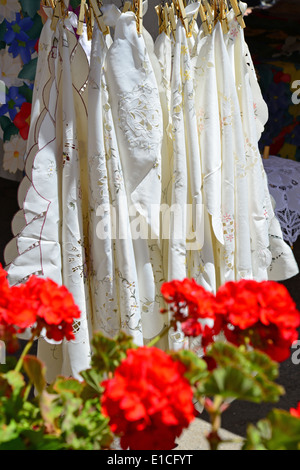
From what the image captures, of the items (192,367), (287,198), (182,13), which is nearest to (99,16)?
(182,13)

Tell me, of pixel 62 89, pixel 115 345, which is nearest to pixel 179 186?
pixel 62 89

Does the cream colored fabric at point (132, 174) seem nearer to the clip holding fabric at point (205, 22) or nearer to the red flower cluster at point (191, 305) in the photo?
the clip holding fabric at point (205, 22)

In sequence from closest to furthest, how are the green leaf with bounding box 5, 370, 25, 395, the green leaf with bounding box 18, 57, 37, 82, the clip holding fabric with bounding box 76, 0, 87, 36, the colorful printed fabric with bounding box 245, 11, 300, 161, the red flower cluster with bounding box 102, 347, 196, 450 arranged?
the red flower cluster with bounding box 102, 347, 196, 450, the green leaf with bounding box 5, 370, 25, 395, the clip holding fabric with bounding box 76, 0, 87, 36, the green leaf with bounding box 18, 57, 37, 82, the colorful printed fabric with bounding box 245, 11, 300, 161

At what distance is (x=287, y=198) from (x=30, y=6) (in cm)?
136

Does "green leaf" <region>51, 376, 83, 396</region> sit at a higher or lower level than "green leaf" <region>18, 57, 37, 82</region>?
lower

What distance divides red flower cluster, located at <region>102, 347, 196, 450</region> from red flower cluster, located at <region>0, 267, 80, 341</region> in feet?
0.43

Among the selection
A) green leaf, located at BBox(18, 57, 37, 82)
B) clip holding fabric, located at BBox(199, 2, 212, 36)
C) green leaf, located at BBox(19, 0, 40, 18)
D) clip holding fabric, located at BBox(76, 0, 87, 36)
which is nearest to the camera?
clip holding fabric, located at BBox(76, 0, 87, 36)

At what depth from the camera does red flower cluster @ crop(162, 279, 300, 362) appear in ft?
1.91

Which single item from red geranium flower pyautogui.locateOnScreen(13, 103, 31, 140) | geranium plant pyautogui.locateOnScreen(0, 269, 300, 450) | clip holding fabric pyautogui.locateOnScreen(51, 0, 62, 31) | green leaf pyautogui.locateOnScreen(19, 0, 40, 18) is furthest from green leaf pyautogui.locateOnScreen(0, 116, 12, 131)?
geranium plant pyautogui.locateOnScreen(0, 269, 300, 450)

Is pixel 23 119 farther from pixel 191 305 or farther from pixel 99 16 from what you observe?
pixel 191 305

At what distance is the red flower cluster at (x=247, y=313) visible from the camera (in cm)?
58

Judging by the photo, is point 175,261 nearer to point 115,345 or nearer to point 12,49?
point 115,345

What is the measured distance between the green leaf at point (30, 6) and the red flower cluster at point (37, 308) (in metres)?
1.49

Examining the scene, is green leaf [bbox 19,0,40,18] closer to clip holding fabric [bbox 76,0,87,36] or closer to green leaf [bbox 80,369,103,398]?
clip holding fabric [bbox 76,0,87,36]
